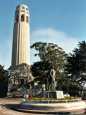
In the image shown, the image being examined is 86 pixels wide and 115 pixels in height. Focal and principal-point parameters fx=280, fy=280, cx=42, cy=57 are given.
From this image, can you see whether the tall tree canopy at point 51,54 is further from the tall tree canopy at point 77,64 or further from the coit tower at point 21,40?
the coit tower at point 21,40

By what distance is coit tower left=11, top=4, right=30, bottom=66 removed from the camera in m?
85.3

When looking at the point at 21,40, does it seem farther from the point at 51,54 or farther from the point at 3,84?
the point at 51,54

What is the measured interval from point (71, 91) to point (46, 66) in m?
9.63

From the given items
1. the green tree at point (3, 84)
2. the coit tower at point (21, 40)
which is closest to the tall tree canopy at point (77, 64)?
the green tree at point (3, 84)

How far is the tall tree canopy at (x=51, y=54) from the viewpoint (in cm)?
5549

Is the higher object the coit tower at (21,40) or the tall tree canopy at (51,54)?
the coit tower at (21,40)

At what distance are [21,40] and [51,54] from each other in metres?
32.5

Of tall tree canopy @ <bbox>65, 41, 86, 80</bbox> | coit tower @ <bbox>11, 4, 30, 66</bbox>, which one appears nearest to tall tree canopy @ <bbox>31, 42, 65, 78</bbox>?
tall tree canopy @ <bbox>65, 41, 86, 80</bbox>

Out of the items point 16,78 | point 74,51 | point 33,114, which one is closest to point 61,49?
point 74,51

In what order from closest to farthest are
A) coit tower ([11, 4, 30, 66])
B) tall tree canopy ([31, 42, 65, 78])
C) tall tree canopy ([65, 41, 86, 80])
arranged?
tall tree canopy ([31, 42, 65, 78]) → tall tree canopy ([65, 41, 86, 80]) → coit tower ([11, 4, 30, 66])

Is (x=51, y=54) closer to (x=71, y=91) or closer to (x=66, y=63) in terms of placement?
(x=66, y=63)

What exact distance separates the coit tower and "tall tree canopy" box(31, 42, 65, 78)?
27.5m

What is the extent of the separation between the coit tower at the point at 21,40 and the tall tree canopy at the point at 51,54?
2748 cm

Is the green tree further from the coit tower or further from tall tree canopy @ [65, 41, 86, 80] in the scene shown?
tall tree canopy @ [65, 41, 86, 80]
